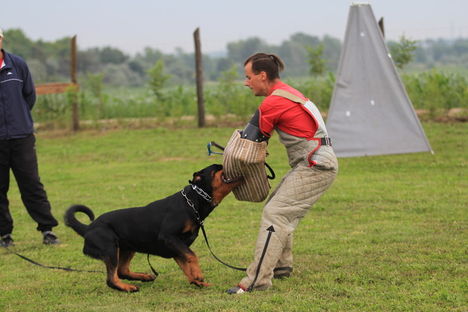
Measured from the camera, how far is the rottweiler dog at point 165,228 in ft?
18.4

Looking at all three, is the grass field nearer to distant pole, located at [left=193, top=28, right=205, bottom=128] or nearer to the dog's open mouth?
the dog's open mouth

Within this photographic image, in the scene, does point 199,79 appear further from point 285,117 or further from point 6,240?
point 285,117

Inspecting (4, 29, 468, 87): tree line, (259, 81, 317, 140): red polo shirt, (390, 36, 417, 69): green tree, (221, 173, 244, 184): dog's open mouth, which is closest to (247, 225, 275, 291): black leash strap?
(221, 173, 244, 184): dog's open mouth

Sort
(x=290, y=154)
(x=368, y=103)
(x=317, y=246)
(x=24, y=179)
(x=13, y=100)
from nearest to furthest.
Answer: (x=290, y=154)
(x=317, y=246)
(x=13, y=100)
(x=24, y=179)
(x=368, y=103)

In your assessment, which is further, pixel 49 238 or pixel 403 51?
pixel 403 51

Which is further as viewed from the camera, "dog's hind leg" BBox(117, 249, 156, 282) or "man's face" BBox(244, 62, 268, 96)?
"dog's hind leg" BBox(117, 249, 156, 282)

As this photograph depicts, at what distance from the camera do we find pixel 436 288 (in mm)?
5305

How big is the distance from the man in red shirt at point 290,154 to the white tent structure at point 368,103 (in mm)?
7925

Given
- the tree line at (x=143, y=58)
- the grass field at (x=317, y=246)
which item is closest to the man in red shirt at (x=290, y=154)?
the grass field at (x=317, y=246)

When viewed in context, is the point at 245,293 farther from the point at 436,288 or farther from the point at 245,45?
the point at 245,45

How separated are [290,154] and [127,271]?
5.71 ft

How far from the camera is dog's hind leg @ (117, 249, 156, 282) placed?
19.8 ft

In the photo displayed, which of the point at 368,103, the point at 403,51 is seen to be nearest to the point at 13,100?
the point at 368,103

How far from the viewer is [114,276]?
5.78 meters
